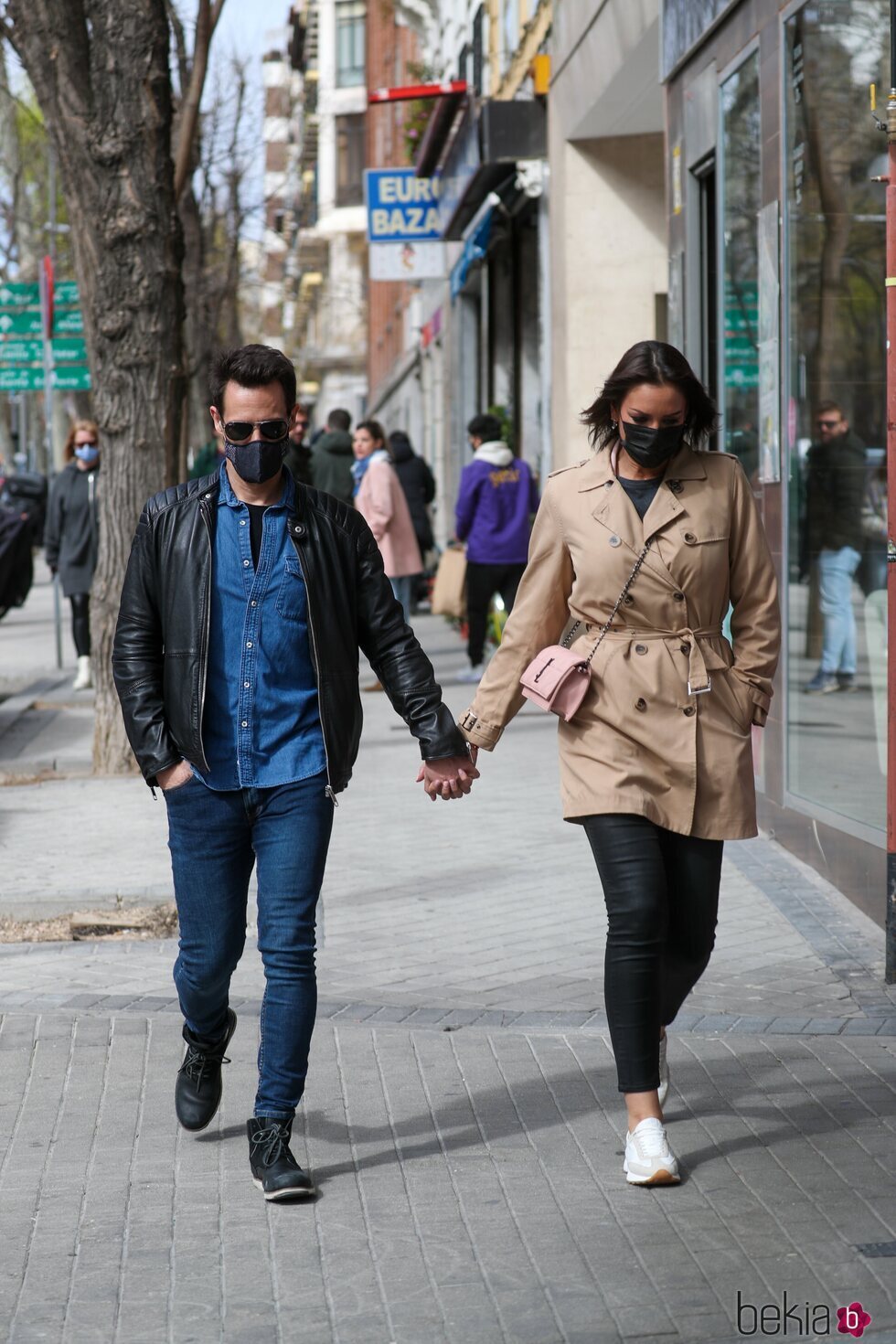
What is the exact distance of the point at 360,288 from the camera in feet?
187

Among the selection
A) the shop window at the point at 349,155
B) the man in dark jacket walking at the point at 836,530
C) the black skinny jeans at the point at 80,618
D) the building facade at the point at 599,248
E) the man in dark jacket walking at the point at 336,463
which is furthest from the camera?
the shop window at the point at 349,155

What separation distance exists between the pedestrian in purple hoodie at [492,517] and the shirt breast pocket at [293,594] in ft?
32.2

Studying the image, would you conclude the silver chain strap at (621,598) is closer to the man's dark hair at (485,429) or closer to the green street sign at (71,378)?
the man's dark hair at (485,429)

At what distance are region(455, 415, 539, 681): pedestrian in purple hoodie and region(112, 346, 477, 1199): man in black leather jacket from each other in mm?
9765

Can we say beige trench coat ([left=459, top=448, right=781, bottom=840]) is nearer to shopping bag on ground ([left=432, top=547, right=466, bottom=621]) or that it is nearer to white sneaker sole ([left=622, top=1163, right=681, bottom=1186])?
white sneaker sole ([left=622, top=1163, right=681, bottom=1186])

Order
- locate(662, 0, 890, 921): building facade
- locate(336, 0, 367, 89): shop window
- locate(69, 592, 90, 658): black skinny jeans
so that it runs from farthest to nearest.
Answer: locate(336, 0, 367, 89): shop window, locate(69, 592, 90, 658): black skinny jeans, locate(662, 0, 890, 921): building facade

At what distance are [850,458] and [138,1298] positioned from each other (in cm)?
534

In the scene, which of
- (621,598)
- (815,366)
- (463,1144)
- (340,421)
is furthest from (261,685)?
(340,421)

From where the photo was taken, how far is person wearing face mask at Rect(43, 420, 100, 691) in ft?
51.0

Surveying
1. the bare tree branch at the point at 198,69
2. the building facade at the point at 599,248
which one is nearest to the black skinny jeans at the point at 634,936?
the building facade at the point at 599,248

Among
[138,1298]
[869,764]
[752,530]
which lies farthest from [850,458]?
[138,1298]

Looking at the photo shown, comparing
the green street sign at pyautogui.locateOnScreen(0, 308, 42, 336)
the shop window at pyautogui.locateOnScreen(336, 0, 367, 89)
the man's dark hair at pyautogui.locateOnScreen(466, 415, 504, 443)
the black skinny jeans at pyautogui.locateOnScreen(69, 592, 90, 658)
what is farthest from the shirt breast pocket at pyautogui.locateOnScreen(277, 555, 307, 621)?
the shop window at pyautogui.locateOnScreen(336, 0, 367, 89)

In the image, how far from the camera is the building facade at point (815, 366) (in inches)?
312

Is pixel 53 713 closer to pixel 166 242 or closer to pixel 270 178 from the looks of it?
pixel 166 242
